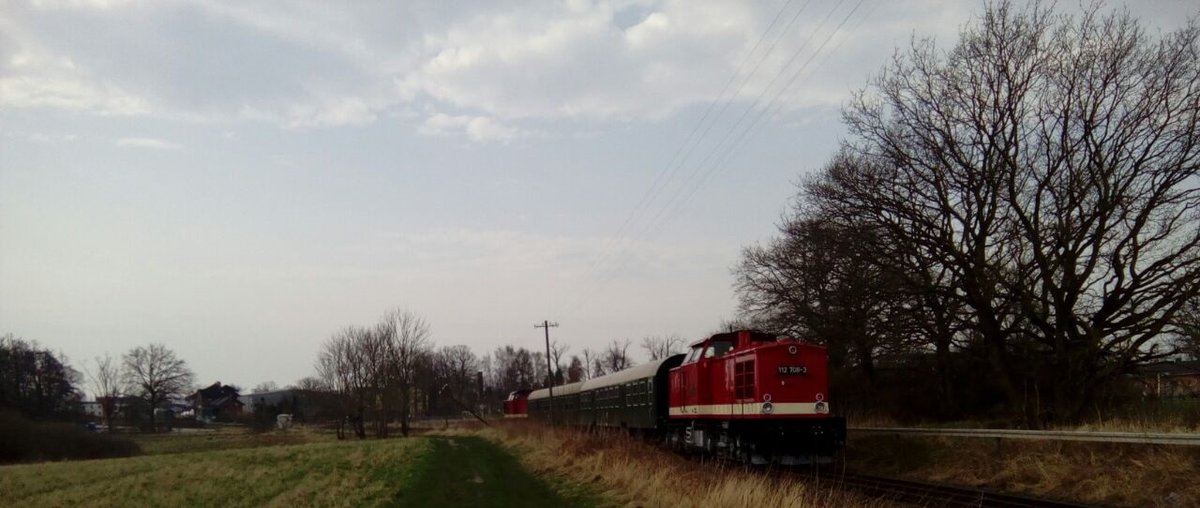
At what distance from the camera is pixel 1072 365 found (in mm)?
26312

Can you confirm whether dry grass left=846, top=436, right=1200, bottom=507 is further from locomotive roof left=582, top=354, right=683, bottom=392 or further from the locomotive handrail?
locomotive roof left=582, top=354, right=683, bottom=392

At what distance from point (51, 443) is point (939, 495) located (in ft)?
188

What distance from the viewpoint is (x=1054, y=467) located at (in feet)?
54.6

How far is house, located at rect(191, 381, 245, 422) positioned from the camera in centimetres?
13212

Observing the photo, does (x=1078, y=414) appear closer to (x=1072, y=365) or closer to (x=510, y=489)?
(x=1072, y=365)

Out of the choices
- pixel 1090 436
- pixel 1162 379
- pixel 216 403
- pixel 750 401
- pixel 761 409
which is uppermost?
pixel 750 401

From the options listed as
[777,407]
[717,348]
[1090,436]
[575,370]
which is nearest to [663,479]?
[777,407]

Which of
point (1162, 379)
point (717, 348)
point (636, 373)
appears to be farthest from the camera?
point (636, 373)

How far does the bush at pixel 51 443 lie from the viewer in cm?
5050

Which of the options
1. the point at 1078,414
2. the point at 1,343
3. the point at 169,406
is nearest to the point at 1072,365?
the point at 1078,414

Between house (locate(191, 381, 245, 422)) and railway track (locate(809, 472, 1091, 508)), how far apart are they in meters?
121

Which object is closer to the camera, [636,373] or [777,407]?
[777,407]

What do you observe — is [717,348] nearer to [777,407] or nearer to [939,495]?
[777,407]

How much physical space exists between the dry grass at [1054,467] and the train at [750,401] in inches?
80.7
